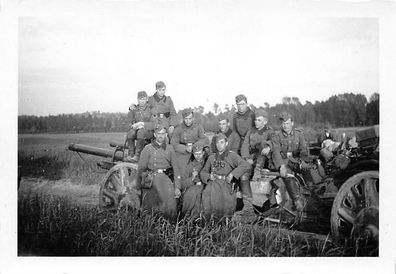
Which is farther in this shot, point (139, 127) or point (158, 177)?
point (139, 127)

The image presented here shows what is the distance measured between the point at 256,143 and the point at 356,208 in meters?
1.24

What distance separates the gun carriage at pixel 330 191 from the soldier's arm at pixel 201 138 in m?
0.66

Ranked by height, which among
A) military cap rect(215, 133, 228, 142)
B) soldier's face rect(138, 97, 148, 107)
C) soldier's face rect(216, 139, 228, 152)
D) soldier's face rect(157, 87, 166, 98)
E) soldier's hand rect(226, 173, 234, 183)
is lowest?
soldier's hand rect(226, 173, 234, 183)

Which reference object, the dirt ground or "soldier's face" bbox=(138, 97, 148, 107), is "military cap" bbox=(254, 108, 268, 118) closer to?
"soldier's face" bbox=(138, 97, 148, 107)

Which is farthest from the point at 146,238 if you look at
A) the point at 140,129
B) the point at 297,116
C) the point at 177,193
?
the point at 297,116

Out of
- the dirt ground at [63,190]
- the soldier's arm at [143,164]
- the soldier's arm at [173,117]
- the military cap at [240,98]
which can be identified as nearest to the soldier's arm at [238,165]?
the military cap at [240,98]

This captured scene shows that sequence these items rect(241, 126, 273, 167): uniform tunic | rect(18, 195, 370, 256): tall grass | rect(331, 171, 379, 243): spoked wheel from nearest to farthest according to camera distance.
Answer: rect(331, 171, 379, 243): spoked wheel, rect(18, 195, 370, 256): tall grass, rect(241, 126, 273, 167): uniform tunic

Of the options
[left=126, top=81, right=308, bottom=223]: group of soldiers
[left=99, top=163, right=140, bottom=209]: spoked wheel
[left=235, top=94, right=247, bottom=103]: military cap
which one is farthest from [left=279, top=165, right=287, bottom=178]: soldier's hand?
[left=99, top=163, right=140, bottom=209]: spoked wheel

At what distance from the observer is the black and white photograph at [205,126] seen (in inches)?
233

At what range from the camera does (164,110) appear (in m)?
6.08

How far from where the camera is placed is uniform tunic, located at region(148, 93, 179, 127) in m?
6.05

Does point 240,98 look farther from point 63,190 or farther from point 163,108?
point 63,190

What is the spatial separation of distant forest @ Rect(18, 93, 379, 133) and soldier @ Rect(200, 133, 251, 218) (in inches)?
12.0
